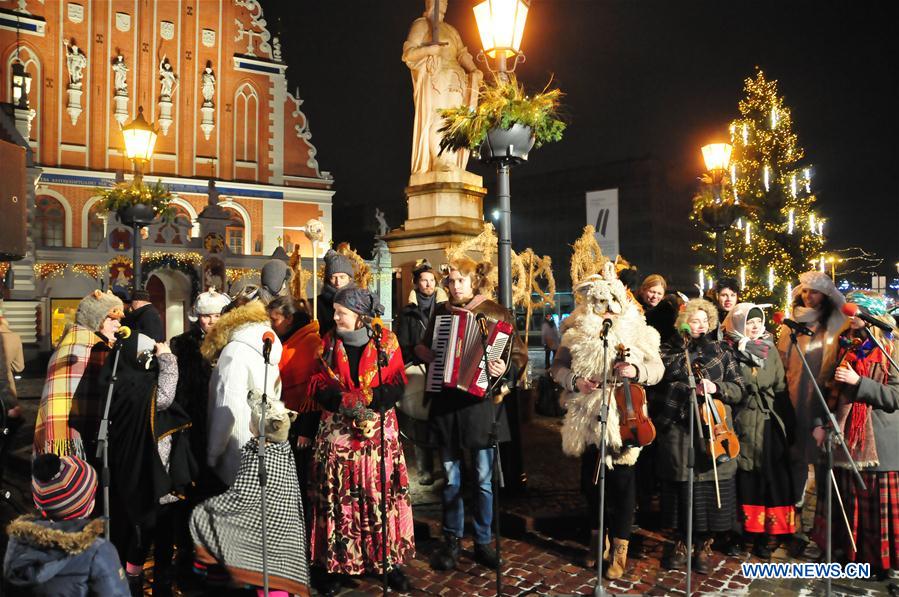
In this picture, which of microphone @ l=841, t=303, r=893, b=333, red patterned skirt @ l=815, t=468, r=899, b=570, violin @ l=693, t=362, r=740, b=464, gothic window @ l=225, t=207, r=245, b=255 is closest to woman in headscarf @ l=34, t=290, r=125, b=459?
violin @ l=693, t=362, r=740, b=464

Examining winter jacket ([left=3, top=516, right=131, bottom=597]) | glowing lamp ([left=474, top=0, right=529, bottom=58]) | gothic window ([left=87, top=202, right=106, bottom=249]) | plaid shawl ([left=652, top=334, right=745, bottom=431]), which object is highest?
gothic window ([left=87, top=202, right=106, bottom=249])

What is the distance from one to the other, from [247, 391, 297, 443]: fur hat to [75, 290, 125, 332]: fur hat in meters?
1.12

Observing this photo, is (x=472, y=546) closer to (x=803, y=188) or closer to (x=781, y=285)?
(x=781, y=285)

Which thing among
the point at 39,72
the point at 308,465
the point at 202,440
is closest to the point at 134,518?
the point at 202,440

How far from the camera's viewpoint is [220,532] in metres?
4.07

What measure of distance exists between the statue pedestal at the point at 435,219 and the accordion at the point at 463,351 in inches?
151

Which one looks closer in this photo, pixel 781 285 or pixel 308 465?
pixel 308 465

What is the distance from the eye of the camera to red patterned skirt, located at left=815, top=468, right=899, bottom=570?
4.85 metres

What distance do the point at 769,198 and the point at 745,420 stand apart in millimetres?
21820

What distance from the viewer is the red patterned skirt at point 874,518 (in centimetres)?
485

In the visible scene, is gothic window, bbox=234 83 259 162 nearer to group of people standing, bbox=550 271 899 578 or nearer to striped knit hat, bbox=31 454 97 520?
group of people standing, bbox=550 271 899 578

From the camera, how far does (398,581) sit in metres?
4.71

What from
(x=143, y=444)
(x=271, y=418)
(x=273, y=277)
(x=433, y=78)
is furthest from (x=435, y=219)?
(x=143, y=444)

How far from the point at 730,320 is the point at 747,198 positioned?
2158 cm
